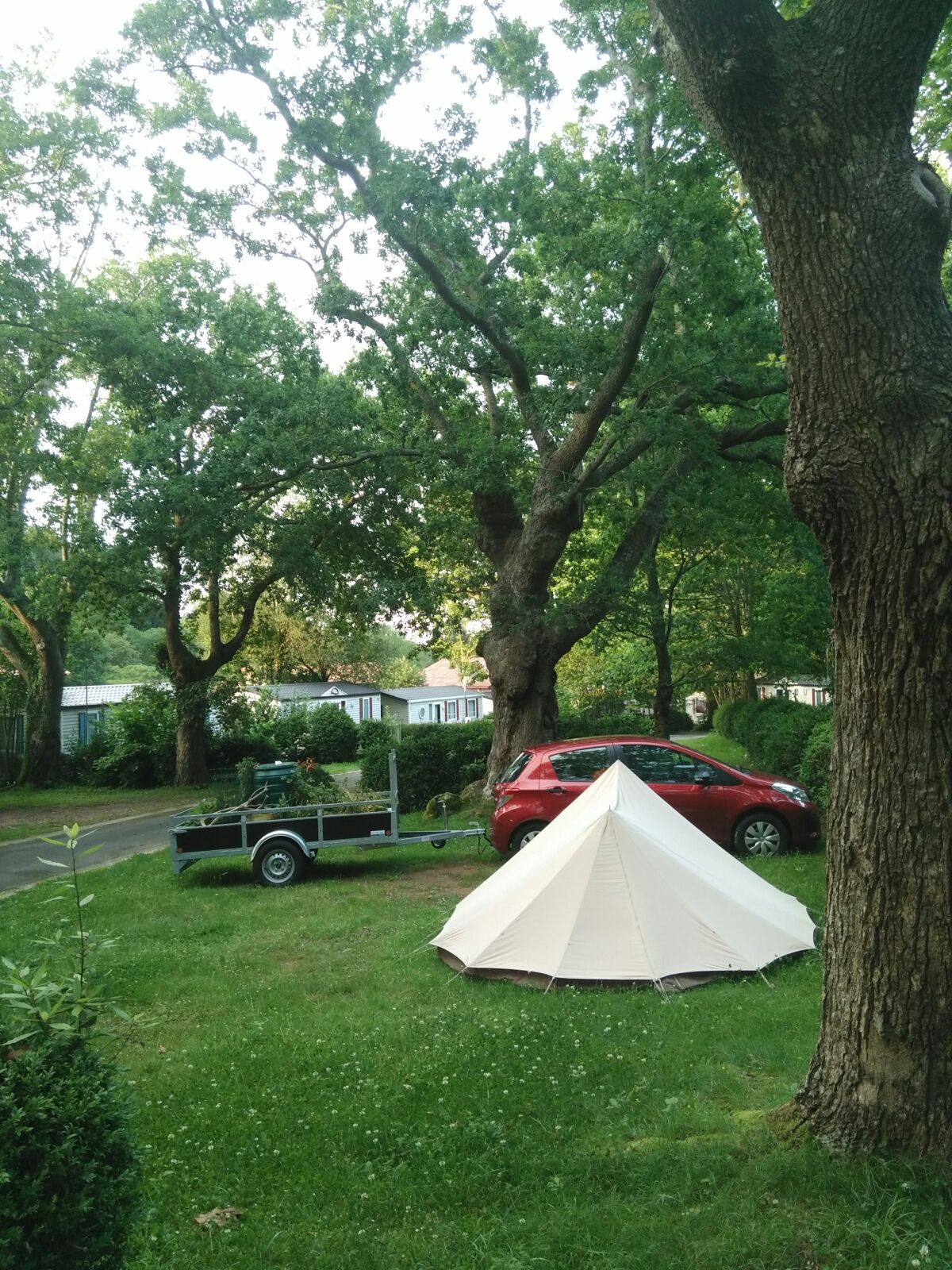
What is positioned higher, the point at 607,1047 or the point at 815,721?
the point at 815,721

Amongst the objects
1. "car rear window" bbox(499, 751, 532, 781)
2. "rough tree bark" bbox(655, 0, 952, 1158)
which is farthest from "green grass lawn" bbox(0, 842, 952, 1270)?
"car rear window" bbox(499, 751, 532, 781)

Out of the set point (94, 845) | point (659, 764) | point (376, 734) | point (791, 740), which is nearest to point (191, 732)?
point (376, 734)

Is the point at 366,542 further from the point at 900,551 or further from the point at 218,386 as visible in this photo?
the point at 900,551

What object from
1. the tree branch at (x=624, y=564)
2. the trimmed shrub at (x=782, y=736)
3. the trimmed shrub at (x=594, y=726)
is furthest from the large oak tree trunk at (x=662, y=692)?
the tree branch at (x=624, y=564)

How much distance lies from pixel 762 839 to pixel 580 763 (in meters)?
2.57

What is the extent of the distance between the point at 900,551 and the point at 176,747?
27.1m

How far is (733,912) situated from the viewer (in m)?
8.13

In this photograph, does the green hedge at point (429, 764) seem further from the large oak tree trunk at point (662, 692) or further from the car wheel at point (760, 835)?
the car wheel at point (760, 835)

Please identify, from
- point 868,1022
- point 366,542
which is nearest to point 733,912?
point 868,1022

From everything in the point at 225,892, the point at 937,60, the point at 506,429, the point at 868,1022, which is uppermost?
the point at 937,60

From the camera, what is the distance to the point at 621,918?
7965 millimetres

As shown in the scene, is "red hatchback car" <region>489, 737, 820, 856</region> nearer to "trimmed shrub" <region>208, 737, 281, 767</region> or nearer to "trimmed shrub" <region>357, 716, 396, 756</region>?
"trimmed shrub" <region>357, 716, 396, 756</region>

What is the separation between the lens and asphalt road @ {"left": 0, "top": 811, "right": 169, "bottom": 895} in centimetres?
1524

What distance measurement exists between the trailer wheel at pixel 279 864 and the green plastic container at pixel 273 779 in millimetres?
1127
